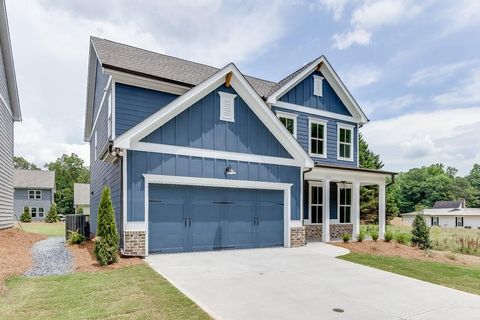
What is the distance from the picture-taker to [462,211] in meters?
55.5

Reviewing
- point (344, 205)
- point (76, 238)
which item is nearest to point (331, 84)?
point (344, 205)

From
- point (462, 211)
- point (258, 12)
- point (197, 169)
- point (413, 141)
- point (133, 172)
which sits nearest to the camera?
point (133, 172)

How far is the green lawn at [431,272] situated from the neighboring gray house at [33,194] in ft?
134

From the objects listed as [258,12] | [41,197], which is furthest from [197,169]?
[41,197]

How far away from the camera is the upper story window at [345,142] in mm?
16953

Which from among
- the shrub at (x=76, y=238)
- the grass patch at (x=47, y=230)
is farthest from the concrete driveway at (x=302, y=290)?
the grass patch at (x=47, y=230)

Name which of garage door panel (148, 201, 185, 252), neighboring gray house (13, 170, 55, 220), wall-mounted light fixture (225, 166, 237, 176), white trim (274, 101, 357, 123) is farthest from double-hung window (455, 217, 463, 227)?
neighboring gray house (13, 170, 55, 220)

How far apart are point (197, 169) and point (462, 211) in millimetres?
59403

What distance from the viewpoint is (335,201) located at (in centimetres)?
1720

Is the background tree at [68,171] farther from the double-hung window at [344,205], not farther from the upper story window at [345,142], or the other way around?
the upper story window at [345,142]

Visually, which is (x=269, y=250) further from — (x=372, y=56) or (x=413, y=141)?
(x=413, y=141)

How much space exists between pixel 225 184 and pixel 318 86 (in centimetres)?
793

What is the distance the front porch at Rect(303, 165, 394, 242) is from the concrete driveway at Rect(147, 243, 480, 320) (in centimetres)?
527

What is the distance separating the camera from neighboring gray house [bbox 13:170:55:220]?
131ft
